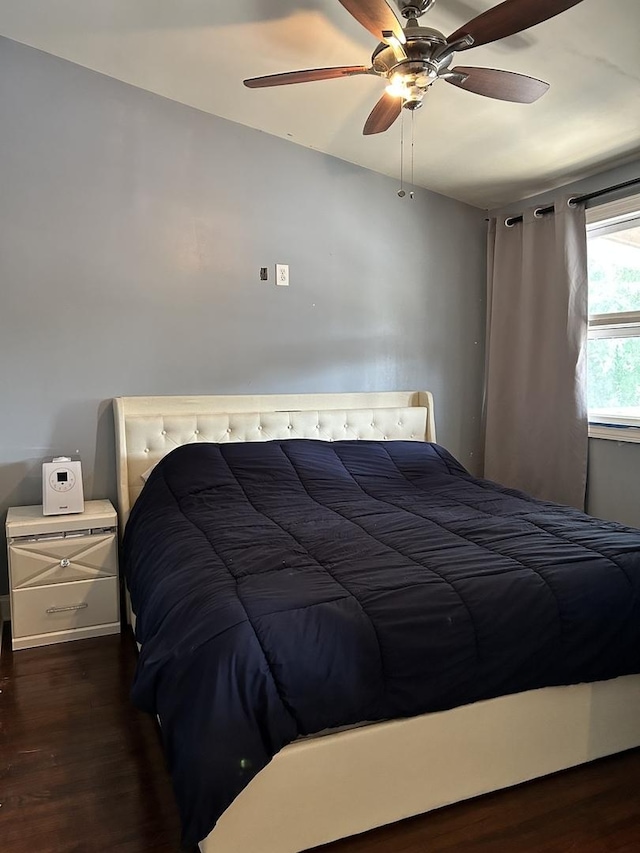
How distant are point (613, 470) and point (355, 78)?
240 centimetres

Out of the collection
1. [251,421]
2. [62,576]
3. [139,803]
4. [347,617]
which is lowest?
[139,803]

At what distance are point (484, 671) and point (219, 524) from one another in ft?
3.70

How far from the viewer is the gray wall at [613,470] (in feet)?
10.6

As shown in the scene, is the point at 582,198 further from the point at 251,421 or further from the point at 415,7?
the point at 251,421

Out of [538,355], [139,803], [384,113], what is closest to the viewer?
[139,803]

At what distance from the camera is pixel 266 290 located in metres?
3.54

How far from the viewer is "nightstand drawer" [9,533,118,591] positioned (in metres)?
2.68

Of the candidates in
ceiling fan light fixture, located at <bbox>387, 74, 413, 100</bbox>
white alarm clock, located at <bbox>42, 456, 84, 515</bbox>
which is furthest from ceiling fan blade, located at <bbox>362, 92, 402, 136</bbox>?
white alarm clock, located at <bbox>42, 456, 84, 515</bbox>

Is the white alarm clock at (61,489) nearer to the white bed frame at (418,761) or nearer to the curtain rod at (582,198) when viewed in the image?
the white bed frame at (418,761)

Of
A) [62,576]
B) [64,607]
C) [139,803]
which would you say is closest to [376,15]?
[139,803]

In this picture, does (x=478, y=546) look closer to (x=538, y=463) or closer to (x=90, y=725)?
(x=90, y=725)

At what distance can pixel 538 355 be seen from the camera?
12.0 feet

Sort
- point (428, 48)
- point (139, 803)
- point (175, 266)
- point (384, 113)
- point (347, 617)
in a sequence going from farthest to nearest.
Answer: point (175, 266)
point (384, 113)
point (428, 48)
point (139, 803)
point (347, 617)

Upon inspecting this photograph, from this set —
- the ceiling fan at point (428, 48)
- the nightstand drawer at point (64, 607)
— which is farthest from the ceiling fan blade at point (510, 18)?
the nightstand drawer at point (64, 607)
